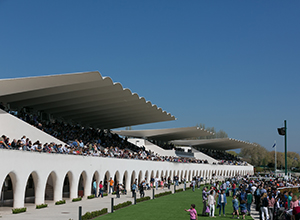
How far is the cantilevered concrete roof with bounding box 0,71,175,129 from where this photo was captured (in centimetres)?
2609

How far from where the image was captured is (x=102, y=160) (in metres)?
30.7

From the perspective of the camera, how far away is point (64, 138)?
103ft

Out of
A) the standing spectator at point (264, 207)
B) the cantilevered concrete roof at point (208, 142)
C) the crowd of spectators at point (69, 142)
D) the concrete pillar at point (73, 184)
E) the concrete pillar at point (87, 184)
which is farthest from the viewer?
the cantilevered concrete roof at point (208, 142)

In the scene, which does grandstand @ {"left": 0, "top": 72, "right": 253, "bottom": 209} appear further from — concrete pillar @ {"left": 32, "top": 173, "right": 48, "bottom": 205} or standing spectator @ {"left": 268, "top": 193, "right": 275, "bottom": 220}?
standing spectator @ {"left": 268, "top": 193, "right": 275, "bottom": 220}

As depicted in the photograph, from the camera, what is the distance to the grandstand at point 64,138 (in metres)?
21.9

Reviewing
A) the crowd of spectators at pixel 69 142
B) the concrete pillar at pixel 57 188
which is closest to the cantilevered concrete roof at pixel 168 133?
the crowd of spectators at pixel 69 142

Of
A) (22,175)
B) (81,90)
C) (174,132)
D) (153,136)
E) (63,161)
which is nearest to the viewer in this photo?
(22,175)

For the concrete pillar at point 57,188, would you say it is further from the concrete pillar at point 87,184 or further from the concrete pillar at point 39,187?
the concrete pillar at point 87,184

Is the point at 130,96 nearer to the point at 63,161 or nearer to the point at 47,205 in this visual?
the point at 63,161

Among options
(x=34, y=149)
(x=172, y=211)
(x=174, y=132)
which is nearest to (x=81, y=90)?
(x=34, y=149)

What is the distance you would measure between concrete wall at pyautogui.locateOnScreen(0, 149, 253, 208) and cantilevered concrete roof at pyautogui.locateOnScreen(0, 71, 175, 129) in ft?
17.5

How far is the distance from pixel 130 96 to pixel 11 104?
1038cm

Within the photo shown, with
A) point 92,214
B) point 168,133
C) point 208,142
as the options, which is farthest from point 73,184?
point 208,142

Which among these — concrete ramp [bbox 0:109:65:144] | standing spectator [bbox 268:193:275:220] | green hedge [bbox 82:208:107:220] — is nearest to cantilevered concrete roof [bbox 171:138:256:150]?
concrete ramp [bbox 0:109:65:144]
